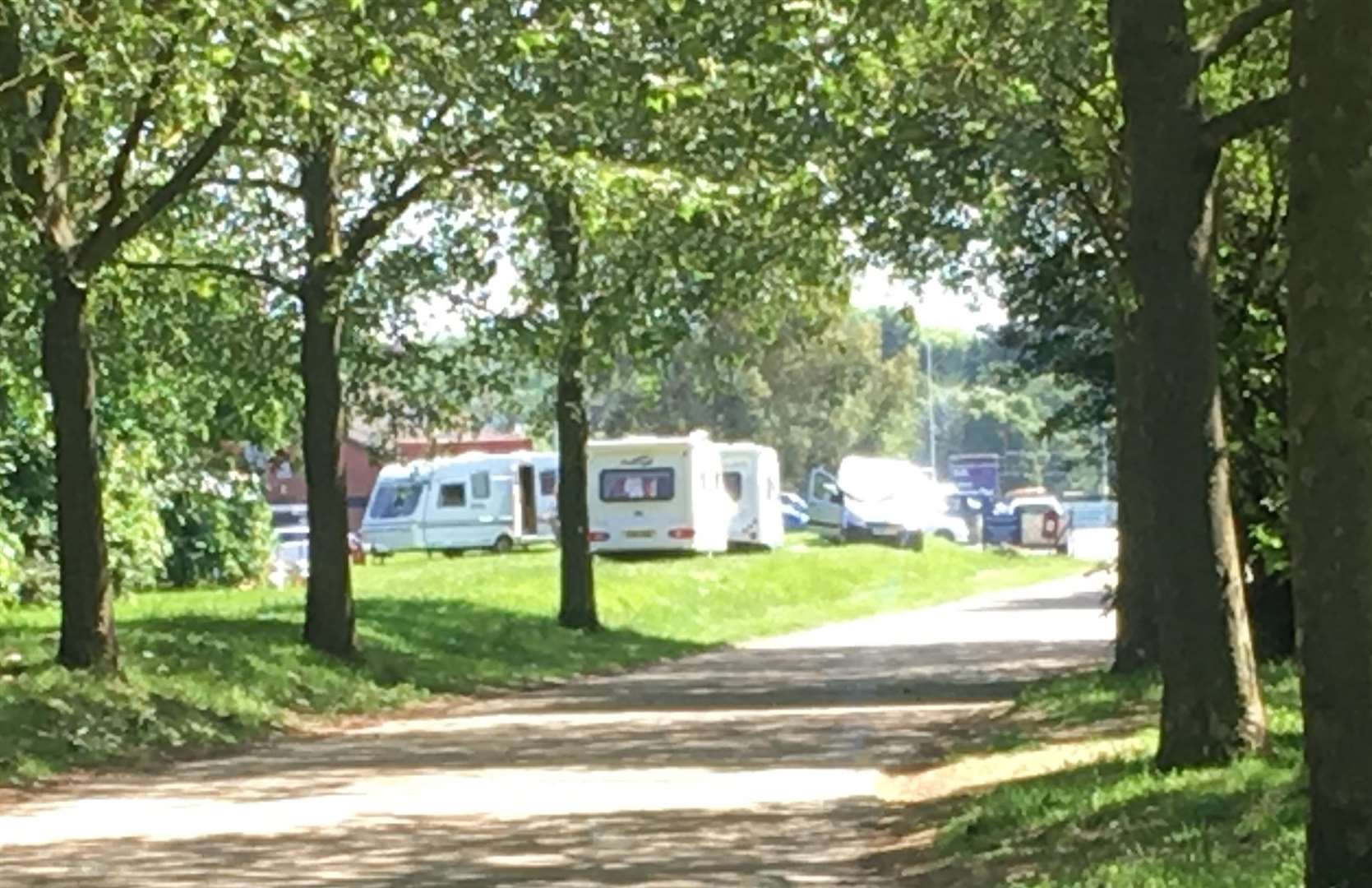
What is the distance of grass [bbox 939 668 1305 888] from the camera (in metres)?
10.6

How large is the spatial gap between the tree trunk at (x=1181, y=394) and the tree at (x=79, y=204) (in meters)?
7.40

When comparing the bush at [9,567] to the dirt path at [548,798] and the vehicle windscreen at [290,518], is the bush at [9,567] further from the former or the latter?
the vehicle windscreen at [290,518]

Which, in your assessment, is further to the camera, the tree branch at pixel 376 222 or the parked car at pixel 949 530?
the parked car at pixel 949 530

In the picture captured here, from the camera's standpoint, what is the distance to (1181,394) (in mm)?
Answer: 14016

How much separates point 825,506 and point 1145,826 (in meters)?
67.8

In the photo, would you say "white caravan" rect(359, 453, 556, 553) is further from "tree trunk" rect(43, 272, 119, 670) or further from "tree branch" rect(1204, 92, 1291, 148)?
"tree branch" rect(1204, 92, 1291, 148)

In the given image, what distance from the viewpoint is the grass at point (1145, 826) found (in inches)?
416

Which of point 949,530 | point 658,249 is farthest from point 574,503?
point 949,530

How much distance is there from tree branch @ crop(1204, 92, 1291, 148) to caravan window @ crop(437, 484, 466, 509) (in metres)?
49.6

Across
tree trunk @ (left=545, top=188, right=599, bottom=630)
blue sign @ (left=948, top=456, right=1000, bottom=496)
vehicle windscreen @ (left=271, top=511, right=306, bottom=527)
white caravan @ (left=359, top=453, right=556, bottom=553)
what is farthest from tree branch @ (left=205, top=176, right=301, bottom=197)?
blue sign @ (left=948, top=456, right=1000, bottom=496)

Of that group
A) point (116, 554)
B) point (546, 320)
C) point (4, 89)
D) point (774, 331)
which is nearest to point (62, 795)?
point (4, 89)

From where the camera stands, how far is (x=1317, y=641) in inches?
359

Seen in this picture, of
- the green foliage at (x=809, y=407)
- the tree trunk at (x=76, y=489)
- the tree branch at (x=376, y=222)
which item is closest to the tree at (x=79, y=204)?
the tree trunk at (x=76, y=489)

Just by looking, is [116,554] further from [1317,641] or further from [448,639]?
[1317,641]
